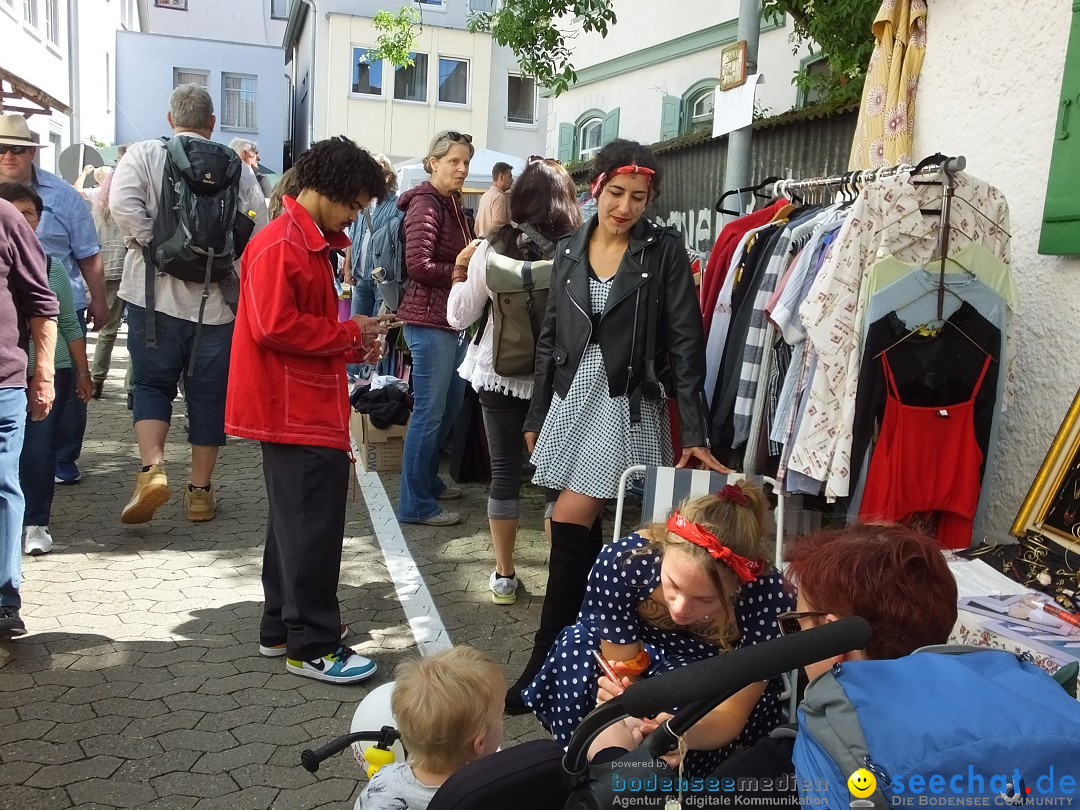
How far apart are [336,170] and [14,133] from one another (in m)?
2.66

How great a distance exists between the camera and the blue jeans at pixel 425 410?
551 centimetres

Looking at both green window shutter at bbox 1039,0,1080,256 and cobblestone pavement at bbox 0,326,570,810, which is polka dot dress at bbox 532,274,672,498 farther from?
green window shutter at bbox 1039,0,1080,256

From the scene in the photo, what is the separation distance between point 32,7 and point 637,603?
19894mm

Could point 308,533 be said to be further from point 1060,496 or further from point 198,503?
point 1060,496

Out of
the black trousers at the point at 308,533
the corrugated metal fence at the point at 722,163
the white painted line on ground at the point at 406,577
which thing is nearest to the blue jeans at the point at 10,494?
the black trousers at the point at 308,533

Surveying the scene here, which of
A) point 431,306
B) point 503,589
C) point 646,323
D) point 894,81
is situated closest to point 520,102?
point 431,306

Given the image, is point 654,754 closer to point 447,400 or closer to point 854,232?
point 854,232

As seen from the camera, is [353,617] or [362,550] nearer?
[353,617]

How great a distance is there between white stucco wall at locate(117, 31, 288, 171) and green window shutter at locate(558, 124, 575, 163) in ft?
73.4

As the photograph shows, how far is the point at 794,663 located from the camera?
98 cm

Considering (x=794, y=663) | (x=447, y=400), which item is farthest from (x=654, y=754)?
(x=447, y=400)

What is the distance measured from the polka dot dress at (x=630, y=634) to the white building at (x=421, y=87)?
2694 centimetres

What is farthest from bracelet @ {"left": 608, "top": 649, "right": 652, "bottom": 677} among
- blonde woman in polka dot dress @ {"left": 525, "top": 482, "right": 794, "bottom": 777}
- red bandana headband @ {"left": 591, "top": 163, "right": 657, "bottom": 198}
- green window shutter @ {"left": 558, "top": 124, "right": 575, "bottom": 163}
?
green window shutter @ {"left": 558, "top": 124, "right": 575, "bottom": 163}

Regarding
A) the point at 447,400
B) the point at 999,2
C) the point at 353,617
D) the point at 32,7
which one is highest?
the point at 32,7
